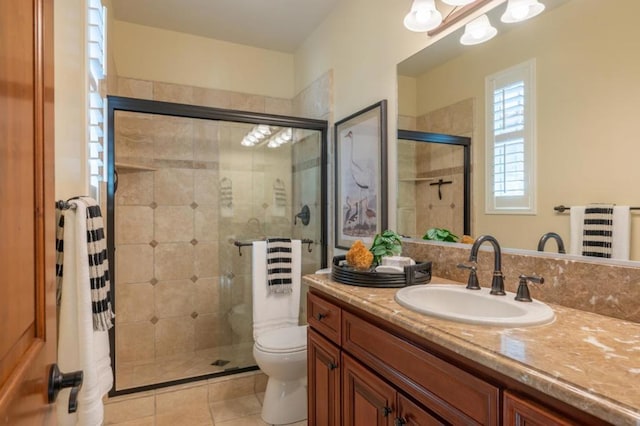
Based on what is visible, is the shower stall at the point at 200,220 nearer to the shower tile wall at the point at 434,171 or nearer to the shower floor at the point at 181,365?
the shower floor at the point at 181,365

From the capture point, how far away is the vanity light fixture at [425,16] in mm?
1563

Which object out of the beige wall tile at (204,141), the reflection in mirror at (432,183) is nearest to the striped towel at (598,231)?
the reflection in mirror at (432,183)

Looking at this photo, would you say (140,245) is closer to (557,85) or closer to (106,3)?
(106,3)

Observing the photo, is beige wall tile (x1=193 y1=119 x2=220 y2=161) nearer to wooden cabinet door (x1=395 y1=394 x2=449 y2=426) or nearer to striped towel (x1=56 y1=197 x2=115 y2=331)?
striped towel (x1=56 y1=197 x2=115 y2=331)

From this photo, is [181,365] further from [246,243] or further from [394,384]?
[394,384]

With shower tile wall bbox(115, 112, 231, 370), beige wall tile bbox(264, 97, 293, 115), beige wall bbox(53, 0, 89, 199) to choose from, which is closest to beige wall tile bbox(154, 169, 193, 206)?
shower tile wall bbox(115, 112, 231, 370)

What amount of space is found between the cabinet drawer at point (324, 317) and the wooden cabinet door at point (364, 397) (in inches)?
4.2

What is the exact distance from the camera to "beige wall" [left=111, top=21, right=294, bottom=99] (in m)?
2.74

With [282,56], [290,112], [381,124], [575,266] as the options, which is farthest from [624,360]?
[282,56]

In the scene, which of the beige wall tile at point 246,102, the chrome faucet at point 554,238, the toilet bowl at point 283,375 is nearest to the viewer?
the chrome faucet at point 554,238

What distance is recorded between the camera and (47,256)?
2.11ft

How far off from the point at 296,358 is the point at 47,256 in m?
1.57

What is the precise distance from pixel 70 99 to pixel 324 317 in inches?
50.1

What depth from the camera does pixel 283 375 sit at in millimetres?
2006
